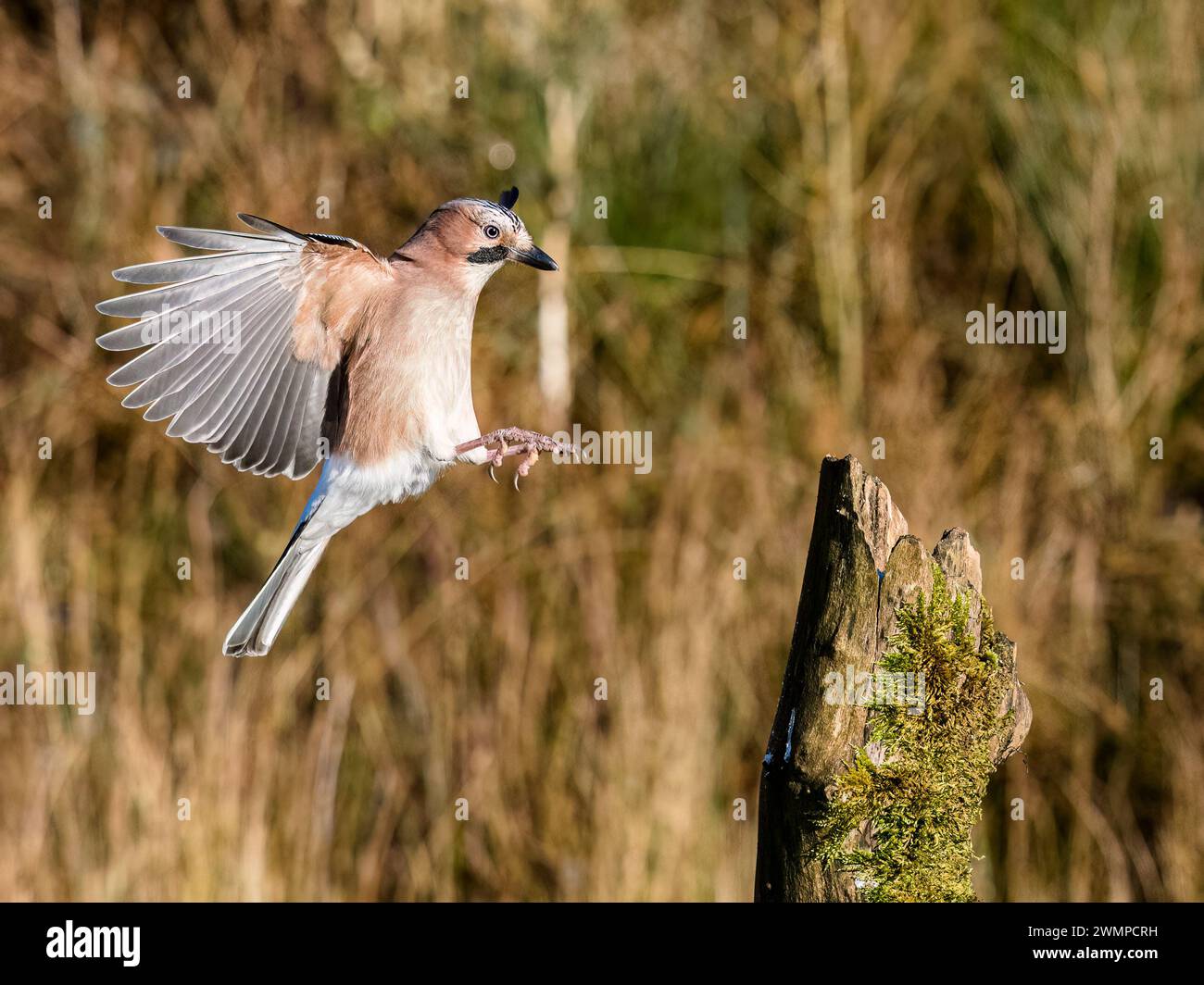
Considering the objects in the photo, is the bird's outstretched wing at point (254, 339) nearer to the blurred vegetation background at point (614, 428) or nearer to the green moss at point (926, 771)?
the green moss at point (926, 771)

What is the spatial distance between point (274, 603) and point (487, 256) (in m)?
0.75

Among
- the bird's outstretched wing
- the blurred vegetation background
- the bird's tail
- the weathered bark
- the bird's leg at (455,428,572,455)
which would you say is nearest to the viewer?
the weathered bark

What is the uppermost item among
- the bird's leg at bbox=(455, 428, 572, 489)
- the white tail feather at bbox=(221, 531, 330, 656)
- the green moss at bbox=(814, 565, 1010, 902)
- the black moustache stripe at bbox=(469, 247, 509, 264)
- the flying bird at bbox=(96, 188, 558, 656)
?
the black moustache stripe at bbox=(469, 247, 509, 264)

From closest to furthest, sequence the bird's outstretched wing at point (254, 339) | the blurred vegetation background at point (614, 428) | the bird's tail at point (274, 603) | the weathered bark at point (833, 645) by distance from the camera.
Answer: the weathered bark at point (833, 645) < the bird's outstretched wing at point (254, 339) < the bird's tail at point (274, 603) < the blurred vegetation background at point (614, 428)

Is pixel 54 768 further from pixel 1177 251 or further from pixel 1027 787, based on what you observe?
pixel 1177 251

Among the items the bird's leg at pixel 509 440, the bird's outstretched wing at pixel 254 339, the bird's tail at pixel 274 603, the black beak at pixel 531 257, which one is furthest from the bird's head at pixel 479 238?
the bird's tail at pixel 274 603

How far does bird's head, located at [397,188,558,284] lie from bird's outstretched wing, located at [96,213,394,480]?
0.15 metres

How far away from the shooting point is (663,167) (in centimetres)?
710

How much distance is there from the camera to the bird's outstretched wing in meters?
2.34

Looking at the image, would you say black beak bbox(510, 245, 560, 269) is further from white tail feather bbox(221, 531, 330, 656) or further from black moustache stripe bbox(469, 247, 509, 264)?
white tail feather bbox(221, 531, 330, 656)

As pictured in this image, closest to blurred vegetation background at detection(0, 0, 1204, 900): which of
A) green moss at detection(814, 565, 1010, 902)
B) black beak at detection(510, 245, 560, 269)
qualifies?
green moss at detection(814, 565, 1010, 902)

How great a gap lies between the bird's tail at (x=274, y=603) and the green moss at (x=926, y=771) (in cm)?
103

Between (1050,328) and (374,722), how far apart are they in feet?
12.5

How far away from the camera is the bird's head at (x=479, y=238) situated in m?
2.36
